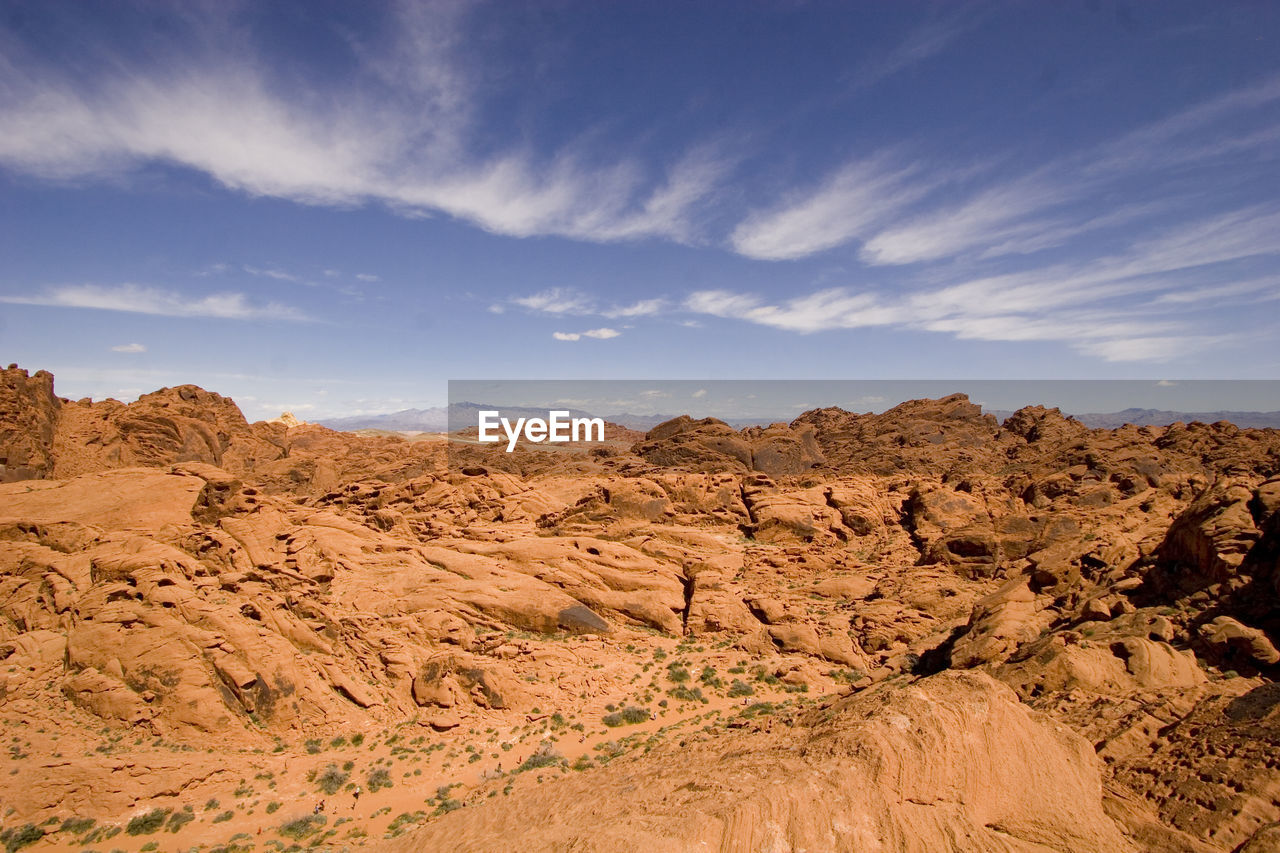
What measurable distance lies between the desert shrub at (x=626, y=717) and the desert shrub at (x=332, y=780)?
8.07 metres

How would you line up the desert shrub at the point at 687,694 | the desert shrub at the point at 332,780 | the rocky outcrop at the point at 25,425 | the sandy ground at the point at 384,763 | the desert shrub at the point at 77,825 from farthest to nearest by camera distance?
1. the rocky outcrop at the point at 25,425
2. the desert shrub at the point at 687,694
3. the desert shrub at the point at 332,780
4. the sandy ground at the point at 384,763
5. the desert shrub at the point at 77,825

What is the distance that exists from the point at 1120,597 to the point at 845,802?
1484 centimetres

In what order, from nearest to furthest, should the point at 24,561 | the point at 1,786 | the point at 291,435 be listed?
the point at 1,786
the point at 24,561
the point at 291,435

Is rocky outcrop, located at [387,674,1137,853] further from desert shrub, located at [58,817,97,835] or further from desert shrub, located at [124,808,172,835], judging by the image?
desert shrub, located at [58,817,97,835]

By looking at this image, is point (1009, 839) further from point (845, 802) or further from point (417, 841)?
point (417, 841)

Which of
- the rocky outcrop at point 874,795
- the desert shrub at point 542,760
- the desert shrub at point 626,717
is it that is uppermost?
the rocky outcrop at point 874,795

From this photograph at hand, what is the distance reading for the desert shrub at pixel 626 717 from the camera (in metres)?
20.3

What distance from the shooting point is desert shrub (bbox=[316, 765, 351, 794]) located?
16234 millimetres

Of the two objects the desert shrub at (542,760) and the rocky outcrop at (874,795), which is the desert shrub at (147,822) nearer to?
the rocky outcrop at (874,795)

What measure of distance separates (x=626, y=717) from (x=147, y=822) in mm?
13088

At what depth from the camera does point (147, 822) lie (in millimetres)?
14414

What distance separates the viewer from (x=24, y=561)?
21828mm

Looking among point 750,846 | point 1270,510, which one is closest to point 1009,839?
point 750,846

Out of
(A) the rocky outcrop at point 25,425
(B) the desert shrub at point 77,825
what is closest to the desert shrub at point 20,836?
(B) the desert shrub at point 77,825
